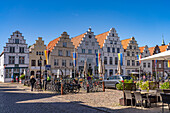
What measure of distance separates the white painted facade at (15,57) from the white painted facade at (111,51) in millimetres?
19502

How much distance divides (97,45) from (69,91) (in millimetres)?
31187

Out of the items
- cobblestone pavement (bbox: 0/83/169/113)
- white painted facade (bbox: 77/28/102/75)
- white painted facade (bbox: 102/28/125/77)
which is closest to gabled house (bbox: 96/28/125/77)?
white painted facade (bbox: 102/28/125/77)

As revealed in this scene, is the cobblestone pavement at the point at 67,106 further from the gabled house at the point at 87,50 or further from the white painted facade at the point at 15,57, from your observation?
the gabled house at the point at 87,50

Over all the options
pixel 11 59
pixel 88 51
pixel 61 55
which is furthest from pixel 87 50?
pixel 11 59

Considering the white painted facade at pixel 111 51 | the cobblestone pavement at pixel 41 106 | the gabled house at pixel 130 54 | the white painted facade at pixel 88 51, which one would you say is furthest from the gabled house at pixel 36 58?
the cobblestone pavement at pixel 41 106

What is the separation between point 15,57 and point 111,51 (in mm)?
23825

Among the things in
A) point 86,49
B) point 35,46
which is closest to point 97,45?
point 86,49

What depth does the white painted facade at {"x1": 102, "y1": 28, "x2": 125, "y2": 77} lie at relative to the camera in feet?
164

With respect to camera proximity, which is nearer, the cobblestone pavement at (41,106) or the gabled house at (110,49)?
the cobblestone pavement at (41,106)

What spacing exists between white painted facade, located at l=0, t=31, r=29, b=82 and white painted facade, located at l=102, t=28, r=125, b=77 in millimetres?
19502

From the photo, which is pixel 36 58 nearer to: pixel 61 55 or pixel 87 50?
pixel 61 55

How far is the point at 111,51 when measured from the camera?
50781 millimetres

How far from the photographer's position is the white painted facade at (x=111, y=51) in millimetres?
49844

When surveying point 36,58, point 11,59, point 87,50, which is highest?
point 87,50
